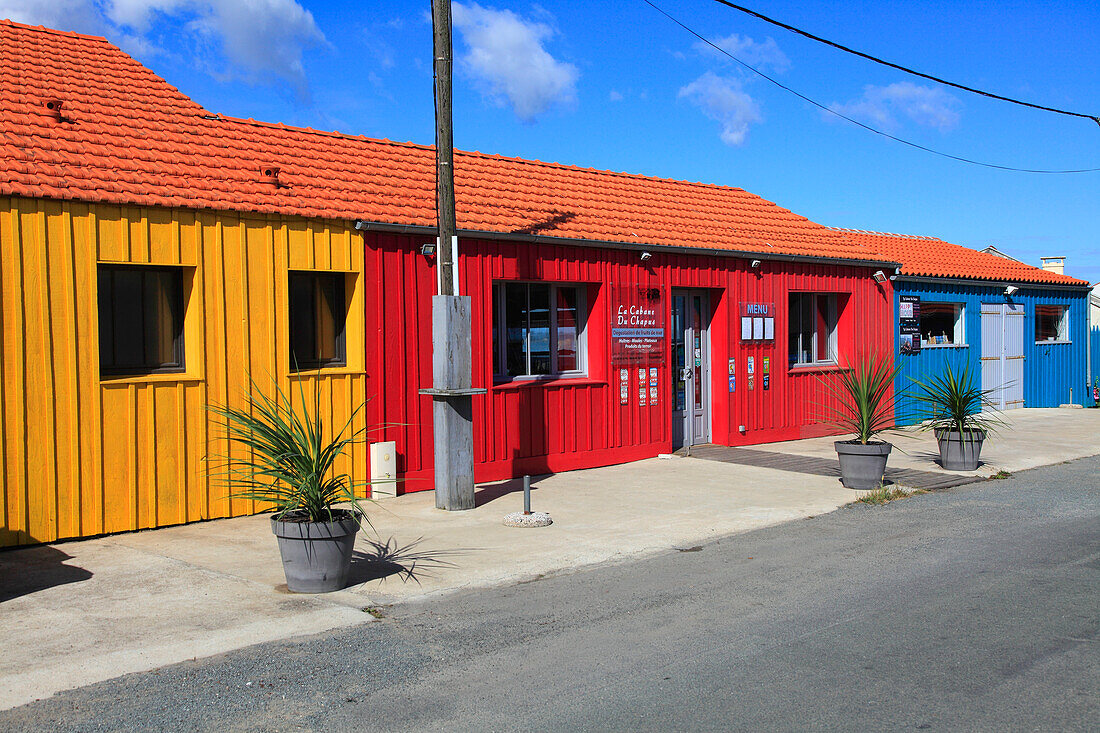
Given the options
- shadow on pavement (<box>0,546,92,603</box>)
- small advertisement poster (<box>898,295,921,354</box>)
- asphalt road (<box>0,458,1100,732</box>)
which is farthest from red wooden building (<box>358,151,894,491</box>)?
asphalt road (<box>0,458,1100,732</box>)

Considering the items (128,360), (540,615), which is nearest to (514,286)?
(128,360)

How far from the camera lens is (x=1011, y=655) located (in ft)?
17.0

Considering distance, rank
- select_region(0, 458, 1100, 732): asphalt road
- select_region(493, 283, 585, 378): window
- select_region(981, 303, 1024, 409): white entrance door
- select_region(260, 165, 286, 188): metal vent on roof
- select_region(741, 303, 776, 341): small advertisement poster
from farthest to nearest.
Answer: select_region(981, 303, 1024, 409): white entrance door
select_region(741, 303, 776, 341): small advertisement poster
select_region(493, 283, 585, 378): window
select_region(260, 165, 286, 188): metal vent on roof
select_region(0, 458, 1100, 732): asphalt road

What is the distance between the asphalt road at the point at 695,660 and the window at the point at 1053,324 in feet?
56.8

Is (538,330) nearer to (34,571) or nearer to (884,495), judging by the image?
(884,495)

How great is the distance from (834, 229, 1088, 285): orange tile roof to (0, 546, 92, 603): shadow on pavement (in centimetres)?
1491

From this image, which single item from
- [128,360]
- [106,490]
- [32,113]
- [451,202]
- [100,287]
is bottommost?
[106,490]

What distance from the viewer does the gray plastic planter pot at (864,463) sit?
36.7 feet

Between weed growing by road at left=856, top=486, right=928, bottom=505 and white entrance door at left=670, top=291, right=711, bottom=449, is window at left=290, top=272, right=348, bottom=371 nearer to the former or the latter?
white entrance door at left=670, top=291, right=711, bottom=449

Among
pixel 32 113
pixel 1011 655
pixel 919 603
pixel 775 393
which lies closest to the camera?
pixel 1011 655

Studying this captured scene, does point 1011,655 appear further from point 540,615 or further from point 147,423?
point 147,423

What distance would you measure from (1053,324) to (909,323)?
7.18 meters

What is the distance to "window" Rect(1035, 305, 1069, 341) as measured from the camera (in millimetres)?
23141

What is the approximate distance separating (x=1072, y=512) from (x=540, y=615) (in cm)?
641
